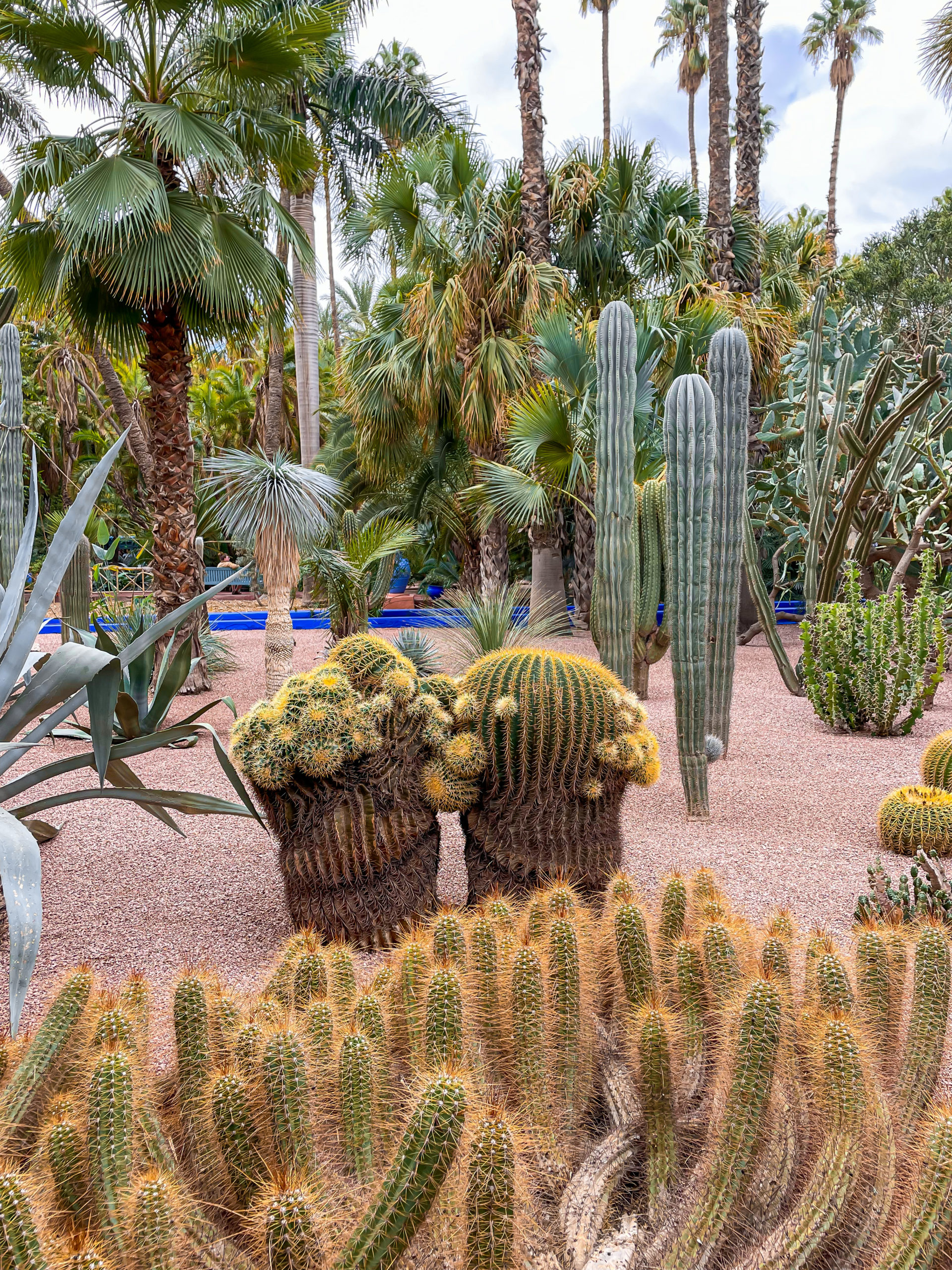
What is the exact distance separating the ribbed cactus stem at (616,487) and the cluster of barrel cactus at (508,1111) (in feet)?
11.3

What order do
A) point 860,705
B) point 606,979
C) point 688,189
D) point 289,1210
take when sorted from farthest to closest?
point 688,189 < point 860,705 < point 606,979 < point 289,1210

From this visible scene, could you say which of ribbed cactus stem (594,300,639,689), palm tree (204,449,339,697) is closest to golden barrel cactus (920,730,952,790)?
ribbed cactus stem (594,300,639,689)

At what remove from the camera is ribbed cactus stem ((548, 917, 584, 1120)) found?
217cm

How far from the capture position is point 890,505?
32.3 ft

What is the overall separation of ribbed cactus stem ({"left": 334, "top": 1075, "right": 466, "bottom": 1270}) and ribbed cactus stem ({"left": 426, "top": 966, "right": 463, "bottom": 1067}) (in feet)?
1.86

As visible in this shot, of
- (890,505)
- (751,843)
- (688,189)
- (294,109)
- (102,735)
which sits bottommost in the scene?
(751,843)

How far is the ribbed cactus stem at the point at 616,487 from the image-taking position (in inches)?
228

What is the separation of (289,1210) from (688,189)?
48.8ft

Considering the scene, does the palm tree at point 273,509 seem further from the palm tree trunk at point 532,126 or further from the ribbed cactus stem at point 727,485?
the palm tree trunk at point 532,126

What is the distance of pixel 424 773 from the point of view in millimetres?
3490

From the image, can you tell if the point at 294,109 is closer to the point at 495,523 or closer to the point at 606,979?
the point at 495,523

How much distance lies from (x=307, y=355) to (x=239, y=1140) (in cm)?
1620

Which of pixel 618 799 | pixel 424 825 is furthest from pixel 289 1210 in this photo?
pixel 618 799

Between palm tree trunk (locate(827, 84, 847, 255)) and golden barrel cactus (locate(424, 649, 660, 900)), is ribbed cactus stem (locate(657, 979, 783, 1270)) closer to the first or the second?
golden barrel cactus (locate(424, 649, 660, 900))
